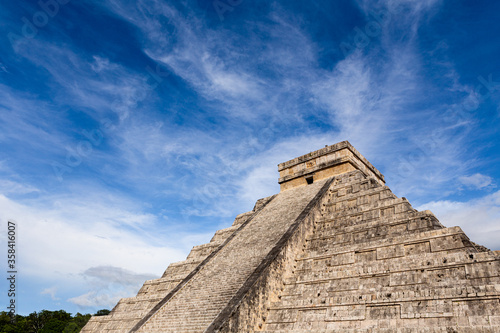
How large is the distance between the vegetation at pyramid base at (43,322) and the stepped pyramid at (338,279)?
3494 centimetres

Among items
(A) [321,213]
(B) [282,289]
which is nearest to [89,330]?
(B) [282,289]

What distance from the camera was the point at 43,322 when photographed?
156 ft

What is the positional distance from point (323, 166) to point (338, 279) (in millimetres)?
7224

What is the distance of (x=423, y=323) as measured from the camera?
18.6 feet

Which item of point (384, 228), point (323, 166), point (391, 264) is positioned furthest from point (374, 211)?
point (323, 166)

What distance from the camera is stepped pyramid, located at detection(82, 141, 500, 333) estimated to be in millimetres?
5902

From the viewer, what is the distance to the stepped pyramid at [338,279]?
5902mm

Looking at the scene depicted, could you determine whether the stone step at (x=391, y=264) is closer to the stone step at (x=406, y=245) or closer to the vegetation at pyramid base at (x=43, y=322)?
the stone step at (x=406, y=245)

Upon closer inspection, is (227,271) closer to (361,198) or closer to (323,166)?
(361,198)

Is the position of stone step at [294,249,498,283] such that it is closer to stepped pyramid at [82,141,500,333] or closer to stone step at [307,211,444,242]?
stepped pyramid at [82,141,500,333]

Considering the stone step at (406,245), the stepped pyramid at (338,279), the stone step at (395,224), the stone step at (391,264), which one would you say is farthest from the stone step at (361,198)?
the stone step at (391,264)

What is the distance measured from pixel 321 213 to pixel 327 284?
3729 mm

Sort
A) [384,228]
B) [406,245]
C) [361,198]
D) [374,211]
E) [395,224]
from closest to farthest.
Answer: [406,245], [395,224], [384,228], [374,211], [361,198]

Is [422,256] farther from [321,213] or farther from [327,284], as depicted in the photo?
[321,213]
